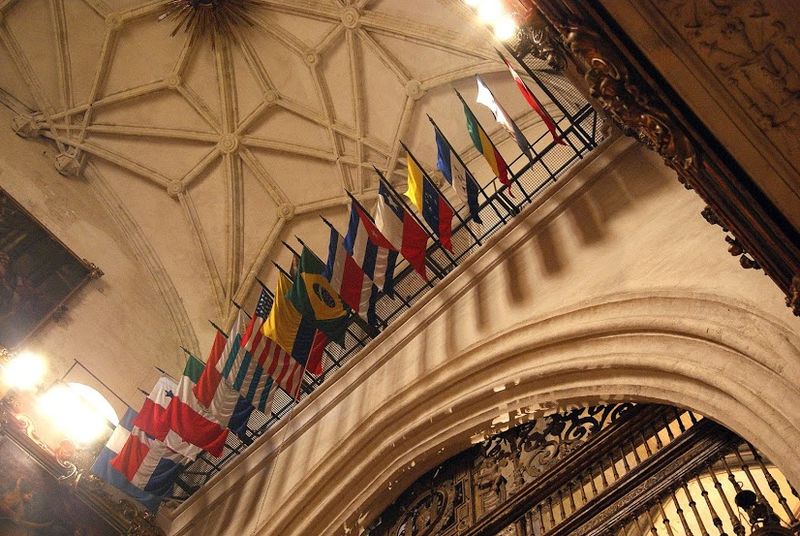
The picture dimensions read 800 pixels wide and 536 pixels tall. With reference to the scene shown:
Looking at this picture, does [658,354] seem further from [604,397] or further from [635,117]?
[635,117]

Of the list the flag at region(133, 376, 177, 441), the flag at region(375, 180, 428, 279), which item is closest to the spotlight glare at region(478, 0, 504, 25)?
the flag at region(375, 180, 428, 279)

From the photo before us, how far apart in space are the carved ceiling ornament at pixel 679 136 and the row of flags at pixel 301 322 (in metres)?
3.98

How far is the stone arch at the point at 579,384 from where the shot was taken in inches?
141

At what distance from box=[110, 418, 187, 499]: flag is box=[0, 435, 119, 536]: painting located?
1.79ft

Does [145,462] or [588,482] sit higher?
[145,462]

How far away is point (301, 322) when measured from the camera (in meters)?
7.52

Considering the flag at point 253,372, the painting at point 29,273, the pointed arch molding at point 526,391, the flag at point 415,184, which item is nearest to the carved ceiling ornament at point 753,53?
the pointed arch molding at point 526,391

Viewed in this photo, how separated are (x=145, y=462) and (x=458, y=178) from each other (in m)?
4.41

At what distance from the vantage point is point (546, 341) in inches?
200

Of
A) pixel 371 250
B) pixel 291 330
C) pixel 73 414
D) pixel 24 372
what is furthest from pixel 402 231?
pixel 24 372

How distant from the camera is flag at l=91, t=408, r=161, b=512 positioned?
8.14m

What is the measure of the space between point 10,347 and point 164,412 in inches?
134

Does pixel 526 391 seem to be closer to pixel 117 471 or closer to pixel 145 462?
pixel 145 462

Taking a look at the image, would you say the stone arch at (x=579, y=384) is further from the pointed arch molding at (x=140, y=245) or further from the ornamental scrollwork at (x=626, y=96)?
the pointed arch molding at (x=140, y=245)
